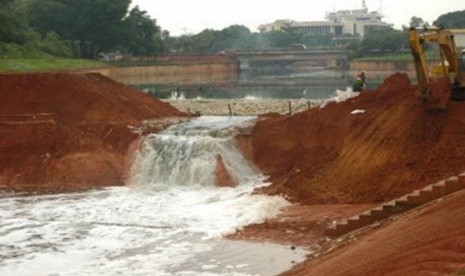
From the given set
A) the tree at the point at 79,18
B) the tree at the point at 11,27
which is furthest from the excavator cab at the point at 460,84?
the tree at the point at 79,18

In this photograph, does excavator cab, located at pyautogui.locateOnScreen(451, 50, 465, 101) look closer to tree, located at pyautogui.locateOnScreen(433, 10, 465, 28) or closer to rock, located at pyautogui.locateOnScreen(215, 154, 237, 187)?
rock, located at pyautogui.locateOnScreen(215, 154, 237, 187)

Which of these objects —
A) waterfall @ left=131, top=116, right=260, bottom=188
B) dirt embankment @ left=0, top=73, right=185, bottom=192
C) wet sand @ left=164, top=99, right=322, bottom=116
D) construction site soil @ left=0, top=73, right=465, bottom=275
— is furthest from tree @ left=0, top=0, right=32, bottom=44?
waterfall @ left=131, top=116, right=260, bottom=188

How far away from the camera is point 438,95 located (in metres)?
23.2

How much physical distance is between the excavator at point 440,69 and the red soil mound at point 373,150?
0.43 m

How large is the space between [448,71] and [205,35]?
114 meters

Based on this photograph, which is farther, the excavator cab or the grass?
the grass

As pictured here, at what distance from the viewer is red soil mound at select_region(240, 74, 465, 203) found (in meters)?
20.8

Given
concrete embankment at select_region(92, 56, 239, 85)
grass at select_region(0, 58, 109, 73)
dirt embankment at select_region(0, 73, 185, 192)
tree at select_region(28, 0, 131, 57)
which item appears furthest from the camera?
concrete embankment at select_region(92, 56, 239, 85)

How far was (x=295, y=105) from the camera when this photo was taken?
147ft

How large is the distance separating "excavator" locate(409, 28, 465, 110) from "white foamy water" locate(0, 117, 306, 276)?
5890 millimetres

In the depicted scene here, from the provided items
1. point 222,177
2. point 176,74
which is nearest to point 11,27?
point 176,74

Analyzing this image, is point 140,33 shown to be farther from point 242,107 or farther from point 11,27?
point 242,107

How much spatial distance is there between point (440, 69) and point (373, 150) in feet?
13.9

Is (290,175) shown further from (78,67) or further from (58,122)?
(78,67)
